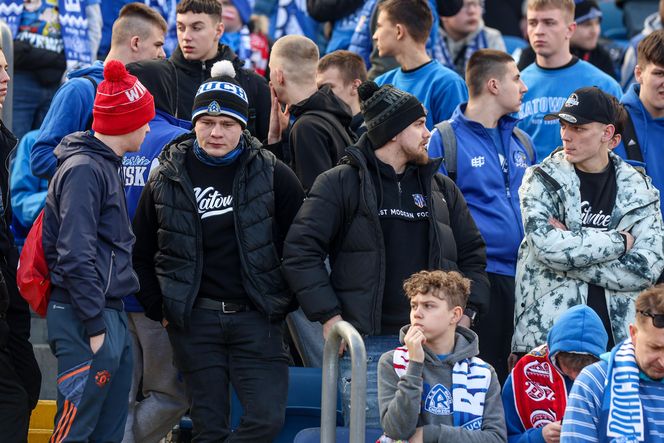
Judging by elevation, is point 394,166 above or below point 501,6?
below

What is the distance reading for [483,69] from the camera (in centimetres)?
816

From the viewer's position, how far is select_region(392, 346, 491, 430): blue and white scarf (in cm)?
608

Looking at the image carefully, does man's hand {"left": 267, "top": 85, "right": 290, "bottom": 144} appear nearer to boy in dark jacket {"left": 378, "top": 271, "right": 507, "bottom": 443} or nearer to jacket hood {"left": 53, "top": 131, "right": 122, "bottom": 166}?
jacket hood {"left": 53, "top": 131, "right": 122, "bottom": 166}

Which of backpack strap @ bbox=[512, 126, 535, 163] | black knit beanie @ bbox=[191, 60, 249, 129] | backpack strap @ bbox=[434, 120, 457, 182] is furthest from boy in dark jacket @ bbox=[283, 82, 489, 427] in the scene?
backpack strap @ bbox=[512, 126, 535, 163]

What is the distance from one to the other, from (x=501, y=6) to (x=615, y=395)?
30.5ft

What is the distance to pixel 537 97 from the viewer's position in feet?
29.7

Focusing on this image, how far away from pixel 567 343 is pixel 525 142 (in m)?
2.29

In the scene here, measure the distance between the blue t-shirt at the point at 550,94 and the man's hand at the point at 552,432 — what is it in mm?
3104

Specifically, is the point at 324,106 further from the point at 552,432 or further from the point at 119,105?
the point at 552,432

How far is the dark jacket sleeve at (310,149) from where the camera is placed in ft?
25.0

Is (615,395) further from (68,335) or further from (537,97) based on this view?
(537,97)

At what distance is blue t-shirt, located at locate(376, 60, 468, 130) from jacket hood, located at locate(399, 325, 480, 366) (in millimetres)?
2678

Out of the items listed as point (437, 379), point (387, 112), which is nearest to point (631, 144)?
point (387, 112)

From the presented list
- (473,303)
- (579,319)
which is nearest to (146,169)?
(473,303)
